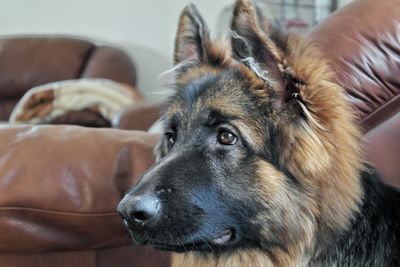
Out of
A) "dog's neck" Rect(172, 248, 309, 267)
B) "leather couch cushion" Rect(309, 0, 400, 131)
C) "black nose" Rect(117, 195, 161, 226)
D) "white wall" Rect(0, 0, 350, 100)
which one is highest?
"leather couch cushion" Rect(309, 0, 400, 131)

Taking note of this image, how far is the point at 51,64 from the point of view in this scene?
14.2ft

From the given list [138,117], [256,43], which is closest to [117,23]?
[138,117]

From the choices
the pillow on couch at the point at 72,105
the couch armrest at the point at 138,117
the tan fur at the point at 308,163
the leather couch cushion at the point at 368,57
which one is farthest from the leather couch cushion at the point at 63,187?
the pillow on couch at the point at 72,105

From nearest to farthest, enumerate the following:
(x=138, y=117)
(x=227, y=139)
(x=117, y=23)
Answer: (x=227, y=139) < (x=138, y=117) < (x=117, y=23)

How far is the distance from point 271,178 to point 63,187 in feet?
1.79

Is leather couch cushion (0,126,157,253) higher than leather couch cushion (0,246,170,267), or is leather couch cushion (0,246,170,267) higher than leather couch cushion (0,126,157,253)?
leather couch cushion (0,126,157,253)

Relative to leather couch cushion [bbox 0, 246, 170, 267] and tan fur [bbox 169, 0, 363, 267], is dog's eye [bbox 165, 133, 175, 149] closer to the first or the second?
tan fur [bbox 169, 0, 363, 267]

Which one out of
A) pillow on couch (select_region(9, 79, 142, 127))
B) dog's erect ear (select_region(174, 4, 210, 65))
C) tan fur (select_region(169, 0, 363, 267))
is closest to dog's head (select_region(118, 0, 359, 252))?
tan fur (select_region(169, 0, 363, 267))

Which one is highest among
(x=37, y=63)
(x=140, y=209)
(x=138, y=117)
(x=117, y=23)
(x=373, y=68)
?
(x=373, y=68)

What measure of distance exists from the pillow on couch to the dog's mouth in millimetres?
2180

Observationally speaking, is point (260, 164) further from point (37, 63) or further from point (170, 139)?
point (37, 63)

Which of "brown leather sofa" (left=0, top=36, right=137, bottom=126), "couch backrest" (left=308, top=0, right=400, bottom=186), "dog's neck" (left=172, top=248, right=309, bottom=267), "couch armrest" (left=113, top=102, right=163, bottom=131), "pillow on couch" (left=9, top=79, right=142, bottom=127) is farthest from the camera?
"brown leather sofa" (left=0, top=36, right=137, bottom=126)

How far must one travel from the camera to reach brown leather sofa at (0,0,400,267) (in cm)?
133

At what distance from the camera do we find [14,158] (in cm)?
137
